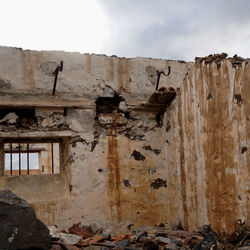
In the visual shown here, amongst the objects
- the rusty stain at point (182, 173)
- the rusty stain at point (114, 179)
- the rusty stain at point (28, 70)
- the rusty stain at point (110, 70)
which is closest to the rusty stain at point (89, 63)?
the rusty stain at point (110, 70)

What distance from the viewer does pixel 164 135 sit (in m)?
4.76

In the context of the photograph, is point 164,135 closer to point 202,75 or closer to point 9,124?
point 202,75

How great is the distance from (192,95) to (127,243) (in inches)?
68.7

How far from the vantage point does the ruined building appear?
384cm

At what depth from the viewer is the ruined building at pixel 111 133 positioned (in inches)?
151

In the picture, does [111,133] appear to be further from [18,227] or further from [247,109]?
[18,227]

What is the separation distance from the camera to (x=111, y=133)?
461 centimetres

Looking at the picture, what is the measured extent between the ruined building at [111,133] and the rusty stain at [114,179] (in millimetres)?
13

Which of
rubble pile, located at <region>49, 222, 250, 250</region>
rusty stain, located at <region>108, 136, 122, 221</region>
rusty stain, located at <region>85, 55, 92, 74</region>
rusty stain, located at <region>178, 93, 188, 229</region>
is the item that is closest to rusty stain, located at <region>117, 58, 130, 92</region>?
rusty stain, located at <region>85, 55, 92, 74</region>

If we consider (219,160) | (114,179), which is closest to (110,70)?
(114,179)

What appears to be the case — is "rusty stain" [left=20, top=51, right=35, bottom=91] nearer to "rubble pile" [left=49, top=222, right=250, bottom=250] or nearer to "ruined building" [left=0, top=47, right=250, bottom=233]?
"ruined building" [left=0, top=47, right=250, bottom=233]

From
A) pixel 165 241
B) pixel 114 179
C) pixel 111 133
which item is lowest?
pixel 165 241

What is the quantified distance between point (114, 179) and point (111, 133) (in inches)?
24.7

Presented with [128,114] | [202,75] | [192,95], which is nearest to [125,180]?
[128,114]
